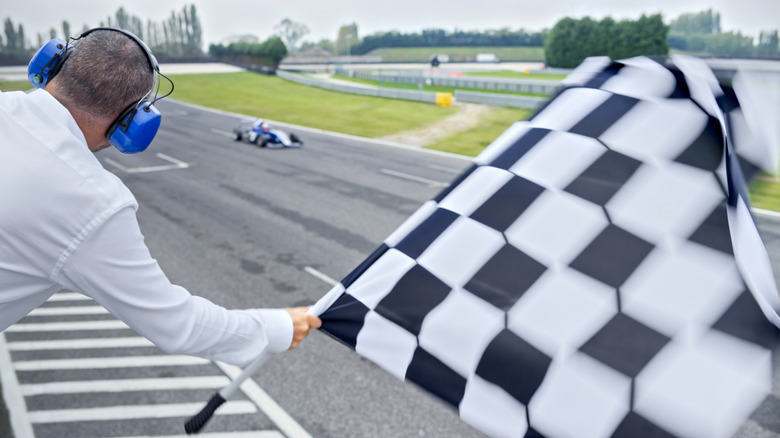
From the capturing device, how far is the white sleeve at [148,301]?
1895mm

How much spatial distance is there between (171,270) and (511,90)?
2970 cm

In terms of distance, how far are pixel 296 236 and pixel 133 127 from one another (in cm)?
753

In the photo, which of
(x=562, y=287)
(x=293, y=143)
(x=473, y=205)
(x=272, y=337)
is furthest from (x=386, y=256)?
(x=293, y=143)

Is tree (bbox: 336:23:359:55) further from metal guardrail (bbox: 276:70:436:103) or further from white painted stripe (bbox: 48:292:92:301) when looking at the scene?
white painted stripe (bbox: 48:292:92:301)

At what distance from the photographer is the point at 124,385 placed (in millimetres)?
5059

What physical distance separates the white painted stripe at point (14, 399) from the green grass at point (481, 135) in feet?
47.7

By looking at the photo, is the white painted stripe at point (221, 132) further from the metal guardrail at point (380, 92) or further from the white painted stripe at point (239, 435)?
the white painted stripe at point (239, 435)

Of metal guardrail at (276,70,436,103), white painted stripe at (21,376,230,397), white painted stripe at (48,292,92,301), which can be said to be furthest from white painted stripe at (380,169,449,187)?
metal guardrail at (276,70,436,103)

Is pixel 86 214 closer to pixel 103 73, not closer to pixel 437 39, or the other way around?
pixel 103 73

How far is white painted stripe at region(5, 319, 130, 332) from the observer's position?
632 centimetres

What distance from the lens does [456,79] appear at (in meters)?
39.8

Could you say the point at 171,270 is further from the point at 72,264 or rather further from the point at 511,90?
the point at 511,90

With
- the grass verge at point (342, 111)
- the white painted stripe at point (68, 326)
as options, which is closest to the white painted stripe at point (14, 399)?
the white painted stripe at point (68, 326)

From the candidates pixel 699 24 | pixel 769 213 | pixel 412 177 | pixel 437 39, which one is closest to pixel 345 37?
pixel 437 39
